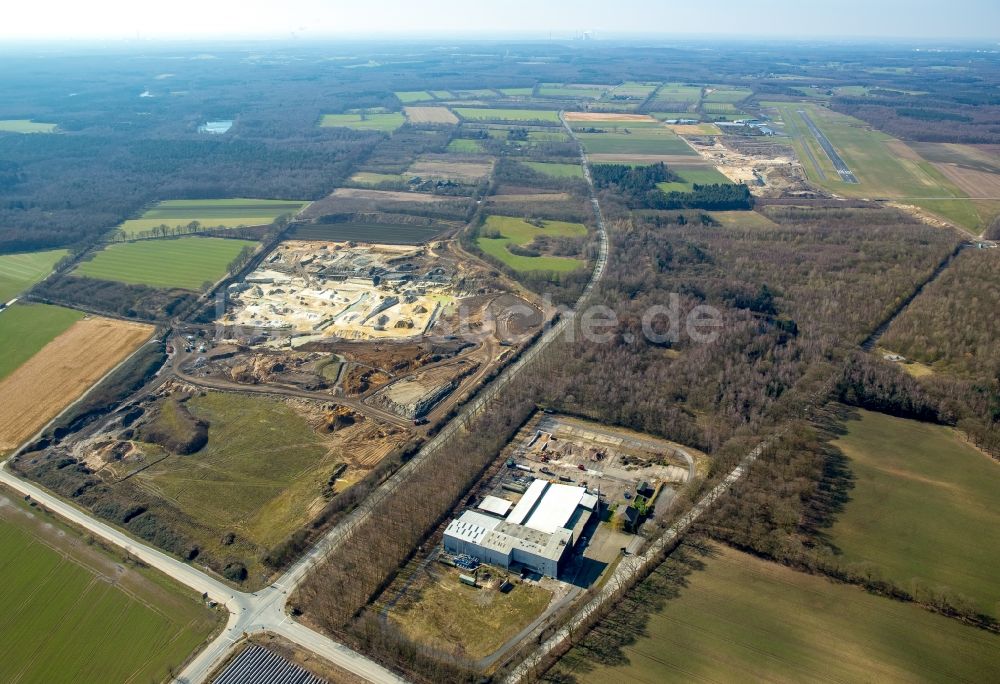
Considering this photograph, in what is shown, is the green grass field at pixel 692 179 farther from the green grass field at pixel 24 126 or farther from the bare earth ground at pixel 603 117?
the green grass field at pixel 24 126

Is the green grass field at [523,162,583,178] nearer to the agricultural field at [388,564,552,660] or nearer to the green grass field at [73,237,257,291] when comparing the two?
the green grass field at [73,237,257,291]

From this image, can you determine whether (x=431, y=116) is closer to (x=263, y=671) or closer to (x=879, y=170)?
(x=879, y=170)

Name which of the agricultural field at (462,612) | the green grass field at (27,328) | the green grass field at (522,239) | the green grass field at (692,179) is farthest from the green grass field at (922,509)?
the green grass field at (27,328)

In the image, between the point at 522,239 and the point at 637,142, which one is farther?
the point at 637,142

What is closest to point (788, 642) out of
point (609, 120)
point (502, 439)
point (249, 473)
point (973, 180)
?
point (502, 439)

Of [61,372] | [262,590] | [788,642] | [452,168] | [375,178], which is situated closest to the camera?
[788,642]

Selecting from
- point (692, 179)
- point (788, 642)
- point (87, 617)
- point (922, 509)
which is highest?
point (692, 179)

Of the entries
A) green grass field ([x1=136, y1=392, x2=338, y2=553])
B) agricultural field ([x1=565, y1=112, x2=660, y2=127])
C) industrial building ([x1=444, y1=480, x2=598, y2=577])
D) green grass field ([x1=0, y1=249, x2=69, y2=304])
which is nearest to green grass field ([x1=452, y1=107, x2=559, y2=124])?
agricultural field ([x1=565, y1=112, x2=660, y2=127])
